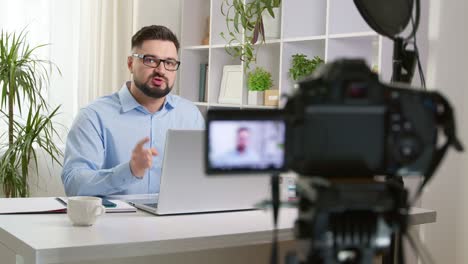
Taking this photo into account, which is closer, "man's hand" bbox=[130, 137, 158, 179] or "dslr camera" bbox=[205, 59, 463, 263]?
"dslr camera" bbox=[205, 59, 463, 263]

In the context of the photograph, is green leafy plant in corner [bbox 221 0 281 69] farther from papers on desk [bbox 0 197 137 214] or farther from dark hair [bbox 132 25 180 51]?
papers on desk [bbox 0 197 137 214]

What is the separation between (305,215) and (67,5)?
3884 mm

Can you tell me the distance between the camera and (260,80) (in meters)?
4.23

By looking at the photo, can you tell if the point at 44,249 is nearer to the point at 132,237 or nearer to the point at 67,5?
the point at 132,237

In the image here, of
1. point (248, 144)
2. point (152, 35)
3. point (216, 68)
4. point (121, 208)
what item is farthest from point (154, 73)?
point (248, 144)

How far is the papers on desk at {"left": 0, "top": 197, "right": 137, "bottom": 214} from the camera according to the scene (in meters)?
2.20

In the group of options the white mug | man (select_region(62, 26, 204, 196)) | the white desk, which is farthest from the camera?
man (select_region(62, 26, 204, 196))

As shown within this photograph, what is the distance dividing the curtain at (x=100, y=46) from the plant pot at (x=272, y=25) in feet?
3.58

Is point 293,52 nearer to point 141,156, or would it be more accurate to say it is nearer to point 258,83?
point 258,83

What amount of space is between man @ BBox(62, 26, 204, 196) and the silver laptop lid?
0.65 meters

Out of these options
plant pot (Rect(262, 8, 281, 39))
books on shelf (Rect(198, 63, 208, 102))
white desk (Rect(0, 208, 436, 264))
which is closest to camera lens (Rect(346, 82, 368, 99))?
white desk (Rect(0, 208, 436, 264))

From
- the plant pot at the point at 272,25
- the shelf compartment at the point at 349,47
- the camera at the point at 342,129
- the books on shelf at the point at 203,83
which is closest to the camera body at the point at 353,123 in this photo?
the camera at the point at 342,129

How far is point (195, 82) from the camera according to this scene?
4949 millimetres

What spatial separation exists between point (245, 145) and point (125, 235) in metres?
0.85
